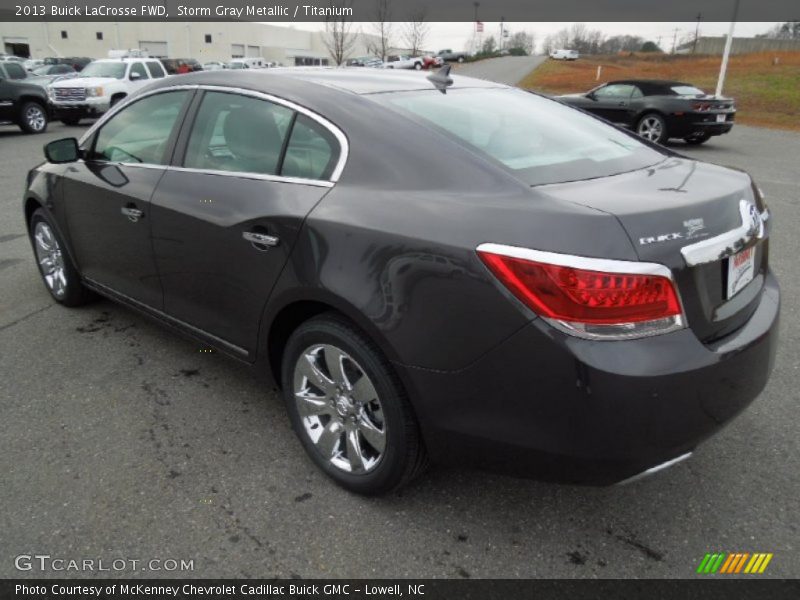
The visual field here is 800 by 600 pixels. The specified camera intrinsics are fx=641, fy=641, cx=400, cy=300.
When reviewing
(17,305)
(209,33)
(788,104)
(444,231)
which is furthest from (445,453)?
(209,33)

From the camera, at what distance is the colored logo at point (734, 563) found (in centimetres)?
222

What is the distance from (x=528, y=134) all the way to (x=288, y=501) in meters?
1.83

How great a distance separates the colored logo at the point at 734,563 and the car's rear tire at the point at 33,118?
18.1m

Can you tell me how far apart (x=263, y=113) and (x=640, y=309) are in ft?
6.23

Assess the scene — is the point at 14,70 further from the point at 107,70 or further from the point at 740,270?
the point at 740,270

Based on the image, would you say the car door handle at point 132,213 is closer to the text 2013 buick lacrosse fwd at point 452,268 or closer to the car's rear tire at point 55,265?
the text 2013 buick lacrosse fwd at point 452,268

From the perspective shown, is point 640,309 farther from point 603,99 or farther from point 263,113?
point 603,99

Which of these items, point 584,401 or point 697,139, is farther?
point 697,139

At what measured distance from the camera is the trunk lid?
195 cm

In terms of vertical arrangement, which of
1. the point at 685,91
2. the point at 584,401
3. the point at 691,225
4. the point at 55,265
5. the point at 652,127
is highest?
the point at 691,225

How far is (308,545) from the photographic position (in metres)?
2.34

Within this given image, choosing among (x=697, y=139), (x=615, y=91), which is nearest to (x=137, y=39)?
(x=615, y=91)

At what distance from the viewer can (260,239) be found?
8.68ft
